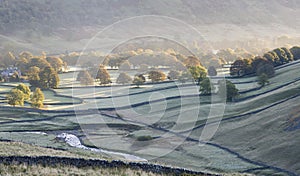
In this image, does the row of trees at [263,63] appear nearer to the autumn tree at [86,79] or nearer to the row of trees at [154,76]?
the row of trees at [154,76]

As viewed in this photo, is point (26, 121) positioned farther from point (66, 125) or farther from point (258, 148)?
point (258, 148)

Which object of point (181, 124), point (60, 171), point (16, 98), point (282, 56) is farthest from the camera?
point (282, 56)

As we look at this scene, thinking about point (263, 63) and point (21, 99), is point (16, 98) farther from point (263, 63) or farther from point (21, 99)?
point (263, 63)

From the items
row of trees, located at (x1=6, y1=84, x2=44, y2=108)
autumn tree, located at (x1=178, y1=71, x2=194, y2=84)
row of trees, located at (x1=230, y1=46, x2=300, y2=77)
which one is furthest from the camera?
autumn tree, located at (x1=178, y1=71, x2=194, y2=84)

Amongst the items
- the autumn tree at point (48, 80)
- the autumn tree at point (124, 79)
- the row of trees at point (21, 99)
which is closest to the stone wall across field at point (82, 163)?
the row of trees at point (21, 99)

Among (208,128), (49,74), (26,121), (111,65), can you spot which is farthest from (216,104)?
(111,65)

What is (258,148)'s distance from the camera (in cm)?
5491

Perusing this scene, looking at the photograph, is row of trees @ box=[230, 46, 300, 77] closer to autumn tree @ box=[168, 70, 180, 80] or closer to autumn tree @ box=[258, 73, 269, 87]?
autumn tree @ box=[258, 73, 269, 87]

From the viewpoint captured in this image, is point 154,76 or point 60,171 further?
point 154,76

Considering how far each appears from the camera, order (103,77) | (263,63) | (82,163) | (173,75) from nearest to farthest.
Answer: (82,163)
(263,63)
(173,75)
(103,77)

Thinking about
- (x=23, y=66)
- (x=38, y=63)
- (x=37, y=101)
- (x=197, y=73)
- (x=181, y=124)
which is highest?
(x=38, y=63)

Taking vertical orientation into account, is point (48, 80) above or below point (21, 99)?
above

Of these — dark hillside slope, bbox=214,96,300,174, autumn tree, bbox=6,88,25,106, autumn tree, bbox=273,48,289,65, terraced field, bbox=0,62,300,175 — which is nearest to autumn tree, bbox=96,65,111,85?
terraced field, bbox=0,62,300,175

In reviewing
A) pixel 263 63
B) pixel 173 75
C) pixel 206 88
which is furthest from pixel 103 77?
pixel 263 63
